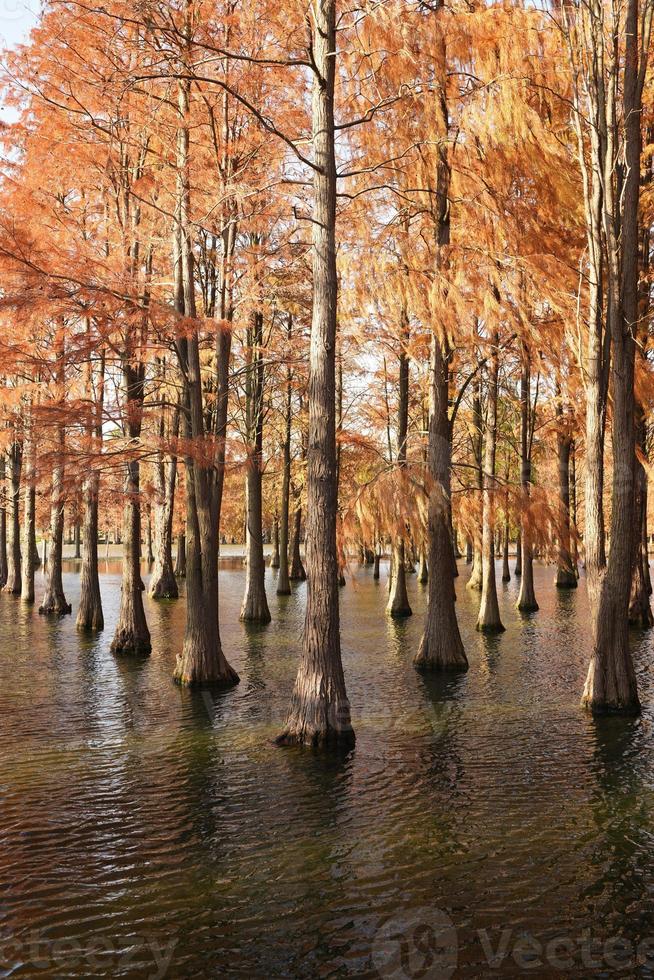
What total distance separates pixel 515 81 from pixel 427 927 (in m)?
11.4

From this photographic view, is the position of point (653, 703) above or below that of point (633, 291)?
below

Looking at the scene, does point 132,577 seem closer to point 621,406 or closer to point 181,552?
point 621,406

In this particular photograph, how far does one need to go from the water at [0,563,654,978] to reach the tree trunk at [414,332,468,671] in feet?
3.69

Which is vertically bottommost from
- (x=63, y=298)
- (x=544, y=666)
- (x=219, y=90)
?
(x=544, y=666)

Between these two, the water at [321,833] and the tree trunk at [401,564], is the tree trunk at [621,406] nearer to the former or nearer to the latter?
the water at [321,833]

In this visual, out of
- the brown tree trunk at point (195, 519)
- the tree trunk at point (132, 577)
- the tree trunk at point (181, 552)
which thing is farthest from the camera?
the tree trunk at point (181, 552)

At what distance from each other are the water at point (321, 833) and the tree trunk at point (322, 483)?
0.47m

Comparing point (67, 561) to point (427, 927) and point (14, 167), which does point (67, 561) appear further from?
point (427, 927)

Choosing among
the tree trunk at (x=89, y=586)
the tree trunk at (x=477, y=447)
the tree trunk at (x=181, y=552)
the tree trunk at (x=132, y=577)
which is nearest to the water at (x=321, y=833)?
the tree trunk at (x=132, y=577)

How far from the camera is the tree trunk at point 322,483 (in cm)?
972

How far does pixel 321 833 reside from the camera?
24.3 feet

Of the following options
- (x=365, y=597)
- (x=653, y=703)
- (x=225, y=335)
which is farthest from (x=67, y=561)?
(x=653, y=703)

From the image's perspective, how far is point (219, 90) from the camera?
14.1 meters

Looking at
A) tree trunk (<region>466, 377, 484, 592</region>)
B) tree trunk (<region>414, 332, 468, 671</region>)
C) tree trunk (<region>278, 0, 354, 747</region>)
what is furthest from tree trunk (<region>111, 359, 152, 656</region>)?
tree trunk (<region>466, 377, 484, 592</region>)
